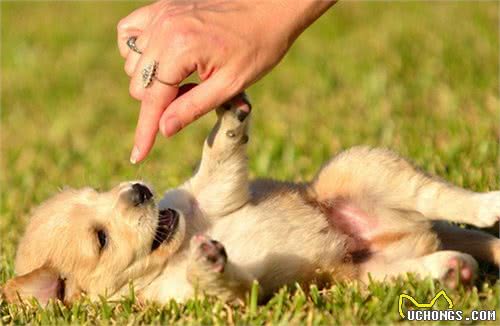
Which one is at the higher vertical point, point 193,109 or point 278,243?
point 193,109

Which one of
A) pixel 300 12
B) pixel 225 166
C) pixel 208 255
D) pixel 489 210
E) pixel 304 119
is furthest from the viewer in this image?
pixel 304 119

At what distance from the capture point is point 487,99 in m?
7.78

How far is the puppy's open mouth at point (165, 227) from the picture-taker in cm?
452

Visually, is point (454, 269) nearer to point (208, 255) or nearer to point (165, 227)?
point (208, 255)

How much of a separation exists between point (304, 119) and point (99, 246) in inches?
152

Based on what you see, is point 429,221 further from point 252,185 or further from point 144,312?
point 144,312

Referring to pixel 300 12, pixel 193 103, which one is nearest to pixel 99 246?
pixel 193 103

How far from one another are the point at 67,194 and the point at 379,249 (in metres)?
1.57

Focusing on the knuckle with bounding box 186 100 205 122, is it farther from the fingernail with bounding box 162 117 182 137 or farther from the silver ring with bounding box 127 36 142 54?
the silver ring with bounding box 127 36 142 54

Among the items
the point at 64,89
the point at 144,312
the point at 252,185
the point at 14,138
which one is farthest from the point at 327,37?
the point at 144,312

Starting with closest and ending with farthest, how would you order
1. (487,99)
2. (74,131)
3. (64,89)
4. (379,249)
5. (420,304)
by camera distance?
(420,304), (379,249), (487,99), (74,131), (64,89)

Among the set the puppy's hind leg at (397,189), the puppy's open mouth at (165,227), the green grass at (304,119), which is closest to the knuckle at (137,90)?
the puppy's open mouth at (165,227)

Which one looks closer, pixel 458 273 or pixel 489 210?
pixel 458 273

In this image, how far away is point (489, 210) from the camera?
4738 mm
